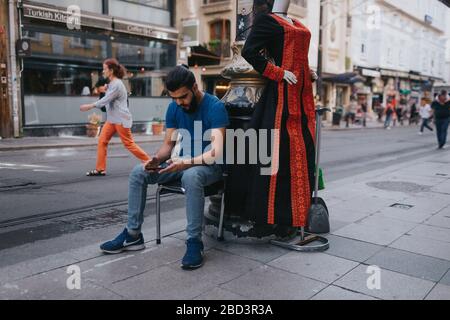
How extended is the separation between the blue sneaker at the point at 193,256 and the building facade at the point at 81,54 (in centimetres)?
1366

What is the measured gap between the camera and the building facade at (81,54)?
15.8 m

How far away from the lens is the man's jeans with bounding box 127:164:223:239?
3.42m

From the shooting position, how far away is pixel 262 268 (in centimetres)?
339

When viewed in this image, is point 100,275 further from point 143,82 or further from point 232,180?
point 143,82

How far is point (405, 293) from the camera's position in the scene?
2.98 meters

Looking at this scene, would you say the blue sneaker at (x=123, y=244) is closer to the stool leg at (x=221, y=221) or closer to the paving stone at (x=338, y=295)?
the stool leg at (x=221, y=221)

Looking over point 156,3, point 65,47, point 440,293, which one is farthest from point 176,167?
point 156,3

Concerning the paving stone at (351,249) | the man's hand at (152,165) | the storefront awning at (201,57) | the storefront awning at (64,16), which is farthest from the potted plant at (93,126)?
the paving stone at (351,249)

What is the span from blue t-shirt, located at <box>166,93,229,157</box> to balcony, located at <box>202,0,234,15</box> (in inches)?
881

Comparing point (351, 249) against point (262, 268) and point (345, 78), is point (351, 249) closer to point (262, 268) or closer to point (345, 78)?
point (262, 268)

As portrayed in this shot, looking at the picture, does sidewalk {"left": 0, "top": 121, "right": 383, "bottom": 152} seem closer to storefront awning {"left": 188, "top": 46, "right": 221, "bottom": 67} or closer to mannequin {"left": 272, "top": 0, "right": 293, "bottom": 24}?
storefront awning {"left": 188, "top": 46, "right": 221, "bottom": 67}
